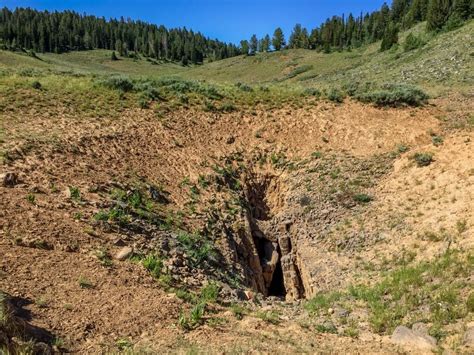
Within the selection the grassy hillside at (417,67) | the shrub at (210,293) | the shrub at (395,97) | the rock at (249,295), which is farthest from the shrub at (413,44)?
the shrub at (210,293)

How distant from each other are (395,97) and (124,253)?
63.0 feet

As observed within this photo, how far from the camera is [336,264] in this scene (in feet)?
48.8

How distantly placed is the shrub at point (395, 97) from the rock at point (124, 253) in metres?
18.4

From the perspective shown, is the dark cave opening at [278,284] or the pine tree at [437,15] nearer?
the dark cave opening at [278,284]

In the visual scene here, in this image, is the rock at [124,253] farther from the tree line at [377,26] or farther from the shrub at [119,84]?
the tree line at [377,26]

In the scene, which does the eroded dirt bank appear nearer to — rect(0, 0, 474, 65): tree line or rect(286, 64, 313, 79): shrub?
rect(286, 64, 313, 79): shrub

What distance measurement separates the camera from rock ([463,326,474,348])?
797 centimetres

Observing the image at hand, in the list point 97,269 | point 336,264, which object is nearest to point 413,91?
point 336,264

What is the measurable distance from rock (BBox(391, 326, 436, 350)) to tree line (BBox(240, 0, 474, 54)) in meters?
63.9

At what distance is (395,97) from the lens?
23656mm

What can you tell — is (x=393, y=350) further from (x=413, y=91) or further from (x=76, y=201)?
(x=413, y=91)

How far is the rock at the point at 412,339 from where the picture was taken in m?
8.28

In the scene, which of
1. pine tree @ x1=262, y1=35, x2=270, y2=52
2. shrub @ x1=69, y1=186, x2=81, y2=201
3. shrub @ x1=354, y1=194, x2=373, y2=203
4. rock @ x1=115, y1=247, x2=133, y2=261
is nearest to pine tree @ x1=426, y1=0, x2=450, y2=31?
shrub @ x1=354, y1=194, x2=373, y2=203

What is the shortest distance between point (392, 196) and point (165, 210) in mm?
9794
